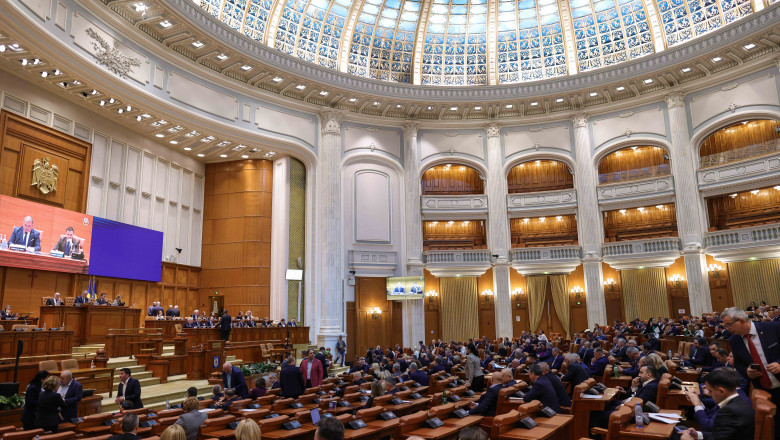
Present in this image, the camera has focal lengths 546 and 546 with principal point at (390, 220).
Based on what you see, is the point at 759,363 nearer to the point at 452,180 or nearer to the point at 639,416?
the point at 639,416

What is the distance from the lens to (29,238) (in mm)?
14484

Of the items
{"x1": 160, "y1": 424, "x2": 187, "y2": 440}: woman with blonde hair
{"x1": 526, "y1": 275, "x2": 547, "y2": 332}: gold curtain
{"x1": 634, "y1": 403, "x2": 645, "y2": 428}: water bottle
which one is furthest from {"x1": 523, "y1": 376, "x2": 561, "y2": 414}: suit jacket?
{"x1": 526, "y1": 275, "x2": 547, "y2": 332}: gold curtain

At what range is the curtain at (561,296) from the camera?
71.2 feet

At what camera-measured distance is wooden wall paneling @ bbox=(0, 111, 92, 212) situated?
14430 mm

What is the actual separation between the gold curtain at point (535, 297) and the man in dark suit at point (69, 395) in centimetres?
1775

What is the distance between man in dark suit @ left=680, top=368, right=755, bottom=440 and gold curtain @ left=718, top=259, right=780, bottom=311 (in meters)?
16.9

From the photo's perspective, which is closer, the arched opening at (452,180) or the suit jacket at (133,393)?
the suit jacket at (133,393)

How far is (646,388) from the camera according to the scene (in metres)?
6.42

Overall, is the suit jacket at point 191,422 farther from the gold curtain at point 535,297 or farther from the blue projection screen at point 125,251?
the gold curtain at point 535,297

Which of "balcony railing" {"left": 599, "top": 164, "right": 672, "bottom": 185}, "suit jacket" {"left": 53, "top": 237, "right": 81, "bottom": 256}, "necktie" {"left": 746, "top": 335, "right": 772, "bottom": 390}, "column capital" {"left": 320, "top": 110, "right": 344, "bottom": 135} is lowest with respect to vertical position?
"necktie" {"left": 746, "top": 335, "right": 772, "bottom": 390}

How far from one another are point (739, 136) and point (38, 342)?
23.1 metres

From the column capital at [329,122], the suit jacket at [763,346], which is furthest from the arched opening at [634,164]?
the suit jacket at [763,346]

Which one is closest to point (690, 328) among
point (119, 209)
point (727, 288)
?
point (727, 288)

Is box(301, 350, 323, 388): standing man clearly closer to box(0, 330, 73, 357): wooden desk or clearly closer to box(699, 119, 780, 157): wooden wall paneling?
box(0, 330, 73, 357): wooden desk
